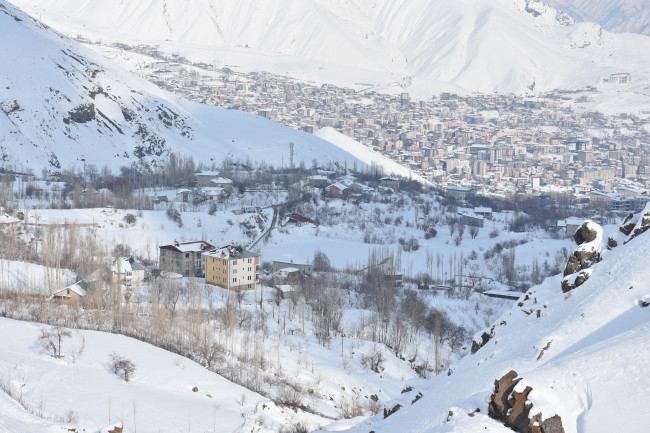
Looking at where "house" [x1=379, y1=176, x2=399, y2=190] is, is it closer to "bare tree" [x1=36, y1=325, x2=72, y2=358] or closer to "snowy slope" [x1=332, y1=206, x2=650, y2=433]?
"bare tree" [x1=36, y1=325, x2=72, y2=358]

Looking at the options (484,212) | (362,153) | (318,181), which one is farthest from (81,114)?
(484,212)

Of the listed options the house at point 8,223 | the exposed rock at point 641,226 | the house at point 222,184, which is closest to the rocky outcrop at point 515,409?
the exposed rock at point 641,226

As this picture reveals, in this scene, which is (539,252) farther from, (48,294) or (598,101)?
(598,101)

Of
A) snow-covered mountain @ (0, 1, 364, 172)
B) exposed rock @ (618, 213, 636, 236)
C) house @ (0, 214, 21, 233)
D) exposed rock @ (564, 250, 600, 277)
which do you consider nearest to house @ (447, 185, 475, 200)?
snow-covered mountain @ (0, 1, 364, 172)

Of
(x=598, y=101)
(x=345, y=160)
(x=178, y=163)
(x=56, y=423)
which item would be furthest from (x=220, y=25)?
(x=56, y=423)

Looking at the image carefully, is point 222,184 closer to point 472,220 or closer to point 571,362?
point 472,220

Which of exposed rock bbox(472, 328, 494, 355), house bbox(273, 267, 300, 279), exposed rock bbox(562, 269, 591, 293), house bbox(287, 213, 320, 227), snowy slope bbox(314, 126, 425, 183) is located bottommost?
house bbox(273, 267, 300, 279)
